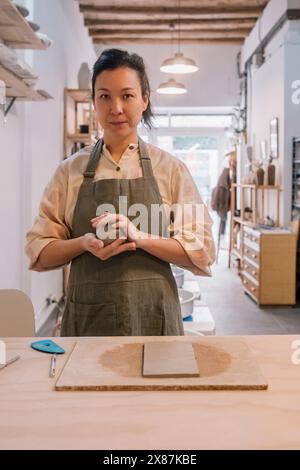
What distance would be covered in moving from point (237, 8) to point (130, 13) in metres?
1.53

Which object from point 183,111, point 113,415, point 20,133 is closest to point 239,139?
point 183,111

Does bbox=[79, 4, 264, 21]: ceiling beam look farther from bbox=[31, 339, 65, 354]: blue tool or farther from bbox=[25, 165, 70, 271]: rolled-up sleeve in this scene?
bbox=[31, 339, 65, 354]: blue tool

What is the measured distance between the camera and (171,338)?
1386 mm

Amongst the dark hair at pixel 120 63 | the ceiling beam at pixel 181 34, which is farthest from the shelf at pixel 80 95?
the dark hair at pixel 120 63

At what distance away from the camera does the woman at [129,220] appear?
1.54 metres

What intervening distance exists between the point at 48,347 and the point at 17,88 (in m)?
2.27

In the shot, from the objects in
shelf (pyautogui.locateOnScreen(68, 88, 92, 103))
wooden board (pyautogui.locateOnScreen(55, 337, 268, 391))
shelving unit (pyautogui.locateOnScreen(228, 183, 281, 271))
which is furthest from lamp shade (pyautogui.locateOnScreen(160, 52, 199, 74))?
wooden board (pyautogui.locateOnScreen(55, 337, 268, 391))

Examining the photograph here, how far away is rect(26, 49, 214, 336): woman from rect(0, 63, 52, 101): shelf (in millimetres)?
1287

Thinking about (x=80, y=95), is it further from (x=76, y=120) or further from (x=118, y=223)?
(x=118, y=223)

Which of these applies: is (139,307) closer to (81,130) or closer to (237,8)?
(81,130)

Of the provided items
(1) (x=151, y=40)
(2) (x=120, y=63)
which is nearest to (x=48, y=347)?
(2) (x=120, y=63)

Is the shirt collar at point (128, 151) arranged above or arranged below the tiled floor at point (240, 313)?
above

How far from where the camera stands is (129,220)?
1519mm

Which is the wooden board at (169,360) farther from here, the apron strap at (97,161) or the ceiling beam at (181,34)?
the ceiling beam at (181,34)
